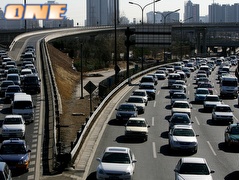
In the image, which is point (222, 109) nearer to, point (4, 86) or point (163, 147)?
point (163, 147)

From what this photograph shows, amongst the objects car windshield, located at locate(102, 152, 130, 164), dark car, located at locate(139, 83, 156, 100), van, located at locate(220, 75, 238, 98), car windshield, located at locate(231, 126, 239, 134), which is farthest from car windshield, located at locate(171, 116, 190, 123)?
van, located at locate(220, 75, 238, 98)

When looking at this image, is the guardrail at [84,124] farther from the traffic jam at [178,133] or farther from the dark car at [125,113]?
the traffic jam at [178,133]

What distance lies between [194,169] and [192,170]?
9cm

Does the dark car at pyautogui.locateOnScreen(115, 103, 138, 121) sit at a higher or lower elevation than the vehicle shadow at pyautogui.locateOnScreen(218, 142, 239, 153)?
higher

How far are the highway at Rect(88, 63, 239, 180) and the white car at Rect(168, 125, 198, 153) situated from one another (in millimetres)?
357

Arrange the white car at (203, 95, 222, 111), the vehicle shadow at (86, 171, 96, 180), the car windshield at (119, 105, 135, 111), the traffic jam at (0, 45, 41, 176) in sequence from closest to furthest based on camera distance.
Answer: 1. the vehicle shadow at (86, 171, 96, 180)
2. the traffic jam at (0, 45, 41, 176)
3. the car windshield at (119, 105, 135, 111)
4. the white car at (203, 95, 222, 111)

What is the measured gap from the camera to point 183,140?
93.5 feet

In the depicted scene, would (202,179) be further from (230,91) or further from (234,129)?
(230,91)

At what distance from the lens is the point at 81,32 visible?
12988 centimetres

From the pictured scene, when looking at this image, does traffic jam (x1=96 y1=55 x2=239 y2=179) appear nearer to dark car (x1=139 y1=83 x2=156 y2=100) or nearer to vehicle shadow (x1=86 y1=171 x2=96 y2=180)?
dark car (x1=139 y1=83 x2=156 y2=100)

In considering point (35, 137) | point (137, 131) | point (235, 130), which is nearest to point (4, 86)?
point (35, 137)

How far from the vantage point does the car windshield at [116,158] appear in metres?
22.6

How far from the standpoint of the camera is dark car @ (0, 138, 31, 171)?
23.6 m

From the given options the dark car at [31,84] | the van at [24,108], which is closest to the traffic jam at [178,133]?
the van at [24,108]
